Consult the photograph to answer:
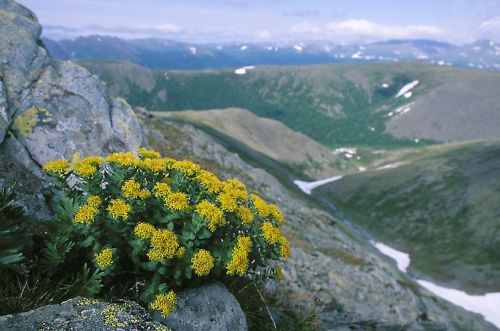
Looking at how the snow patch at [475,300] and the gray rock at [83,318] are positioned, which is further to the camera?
the snow patch at [475,300]

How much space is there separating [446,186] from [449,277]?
195 feet

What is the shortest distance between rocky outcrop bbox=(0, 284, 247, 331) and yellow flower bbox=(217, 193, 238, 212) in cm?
166

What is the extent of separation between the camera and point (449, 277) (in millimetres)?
100750

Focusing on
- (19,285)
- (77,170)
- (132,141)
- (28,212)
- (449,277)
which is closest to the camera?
(19,285)

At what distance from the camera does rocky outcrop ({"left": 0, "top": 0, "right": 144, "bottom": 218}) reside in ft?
35.7


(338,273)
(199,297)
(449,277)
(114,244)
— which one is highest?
(114,244)

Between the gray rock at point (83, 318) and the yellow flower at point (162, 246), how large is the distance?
0.97 metres

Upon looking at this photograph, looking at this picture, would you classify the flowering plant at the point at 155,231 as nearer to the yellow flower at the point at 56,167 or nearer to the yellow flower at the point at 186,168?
the yellow flower at the point at 56,167

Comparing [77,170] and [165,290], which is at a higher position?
[77,170]

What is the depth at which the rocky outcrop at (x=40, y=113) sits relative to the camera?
10867 millimetres

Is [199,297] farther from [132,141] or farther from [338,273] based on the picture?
[338,273]

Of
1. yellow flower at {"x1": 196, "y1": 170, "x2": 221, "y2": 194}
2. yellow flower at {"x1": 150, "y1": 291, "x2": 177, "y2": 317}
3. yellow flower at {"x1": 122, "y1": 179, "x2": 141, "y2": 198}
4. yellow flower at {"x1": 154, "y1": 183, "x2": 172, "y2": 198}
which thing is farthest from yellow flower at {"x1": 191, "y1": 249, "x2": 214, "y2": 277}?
yellow flower at {"x1": 122, "y1": 179, "x2": 141, "y2": 198}

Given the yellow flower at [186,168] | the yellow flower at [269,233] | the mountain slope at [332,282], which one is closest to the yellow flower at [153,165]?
the yellow flower at [186,168]

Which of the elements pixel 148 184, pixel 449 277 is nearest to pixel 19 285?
pixel 148 184
